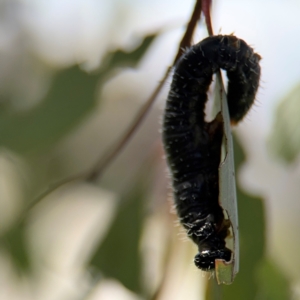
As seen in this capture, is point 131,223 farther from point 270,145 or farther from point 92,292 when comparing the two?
point 270,145

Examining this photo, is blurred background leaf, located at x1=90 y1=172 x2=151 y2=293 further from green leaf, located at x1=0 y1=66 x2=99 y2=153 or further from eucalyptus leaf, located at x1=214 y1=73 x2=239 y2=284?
eucalyptus leaf, located at x1=214 y1=73 x2=239 y2=284

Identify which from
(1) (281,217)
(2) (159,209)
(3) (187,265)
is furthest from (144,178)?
(1) (281,217)

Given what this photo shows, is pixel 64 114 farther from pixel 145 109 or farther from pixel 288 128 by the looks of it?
pixel 288 128

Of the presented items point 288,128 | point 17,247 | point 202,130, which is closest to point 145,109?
point 202,130

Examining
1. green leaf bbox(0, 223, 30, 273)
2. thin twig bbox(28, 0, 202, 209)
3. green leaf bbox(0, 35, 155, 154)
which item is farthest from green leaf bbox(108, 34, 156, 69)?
green leaf bbox(0, 223, 30, 273)

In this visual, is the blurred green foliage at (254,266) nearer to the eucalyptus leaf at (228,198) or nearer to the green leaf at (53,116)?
the eucalyptus leaf at (228,198)

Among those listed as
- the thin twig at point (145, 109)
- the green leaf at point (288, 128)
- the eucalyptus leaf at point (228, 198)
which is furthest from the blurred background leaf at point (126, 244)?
the eucalyptus leaf at point (228, 198)
